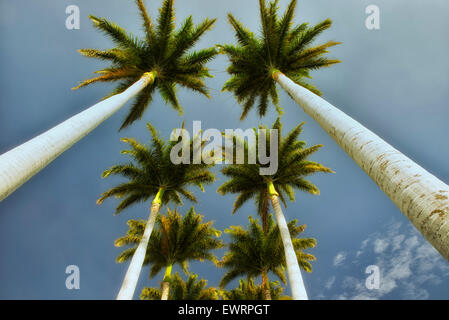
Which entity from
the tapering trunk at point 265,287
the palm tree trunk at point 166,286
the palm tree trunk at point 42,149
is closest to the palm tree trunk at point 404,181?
the palm tree trunk at point 42,149

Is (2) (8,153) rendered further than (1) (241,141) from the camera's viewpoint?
No

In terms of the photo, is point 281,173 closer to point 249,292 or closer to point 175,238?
point 175,238

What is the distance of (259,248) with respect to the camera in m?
19.8

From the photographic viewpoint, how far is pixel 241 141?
1761 cm

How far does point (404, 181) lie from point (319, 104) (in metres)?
4.71

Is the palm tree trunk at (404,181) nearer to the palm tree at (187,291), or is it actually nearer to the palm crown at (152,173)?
the palm crown at (152,173)

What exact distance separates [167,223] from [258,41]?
13291 millimetres

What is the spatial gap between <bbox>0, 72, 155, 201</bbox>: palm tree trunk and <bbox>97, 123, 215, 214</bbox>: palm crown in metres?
7.42

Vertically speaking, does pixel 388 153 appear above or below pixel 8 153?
below

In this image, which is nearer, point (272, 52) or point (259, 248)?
point (272, 52)

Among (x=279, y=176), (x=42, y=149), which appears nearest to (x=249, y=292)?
(x=279, y=176)

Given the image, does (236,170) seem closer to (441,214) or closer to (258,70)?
(258,70)

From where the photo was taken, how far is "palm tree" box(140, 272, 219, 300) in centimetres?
2077

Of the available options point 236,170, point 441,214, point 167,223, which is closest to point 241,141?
point 236,170
